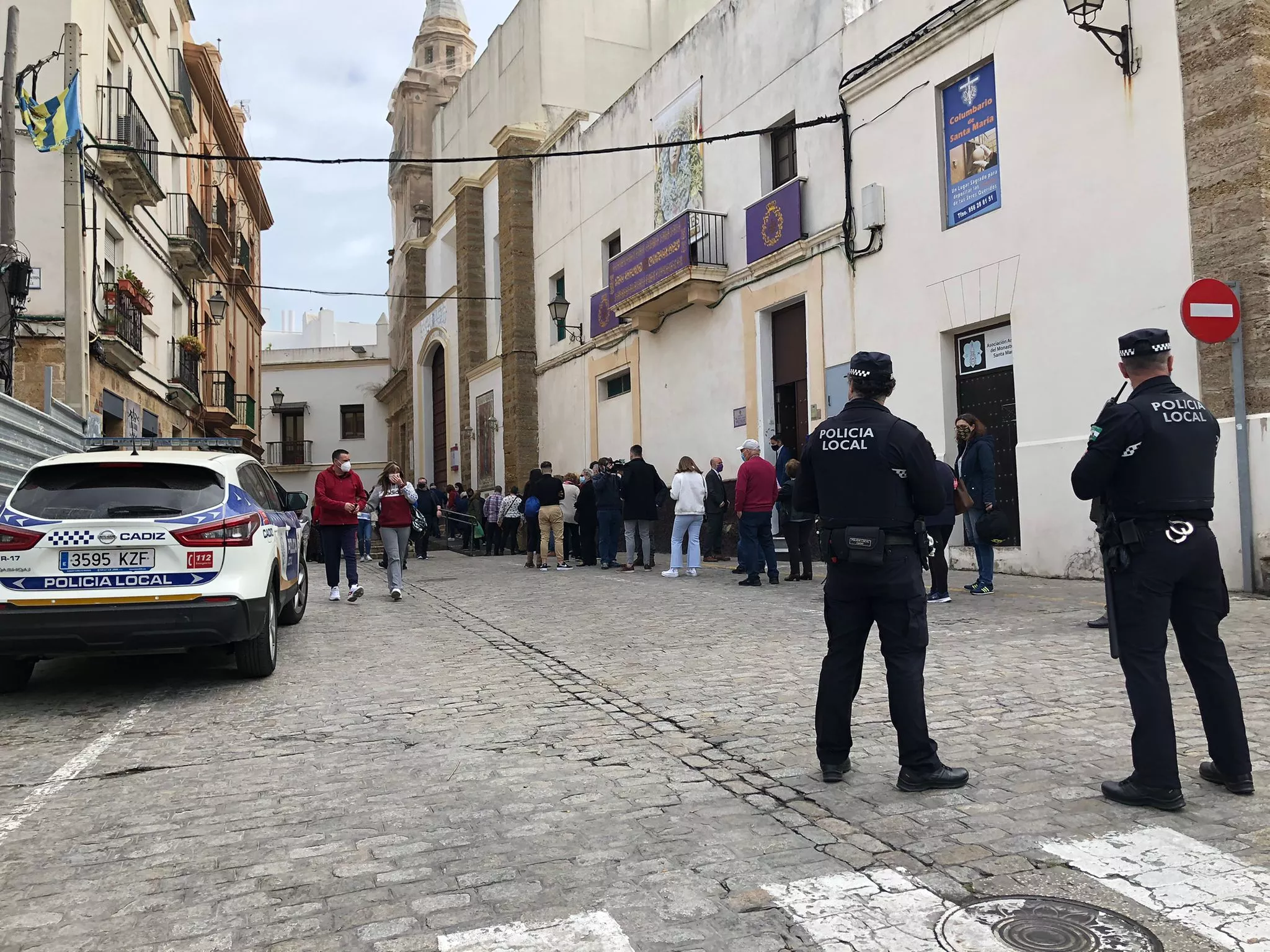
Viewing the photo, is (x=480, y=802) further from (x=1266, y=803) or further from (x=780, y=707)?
(x=1266, y=803)

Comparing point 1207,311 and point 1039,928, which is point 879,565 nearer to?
point 1039,928

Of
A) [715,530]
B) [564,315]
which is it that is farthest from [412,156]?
[715,530]

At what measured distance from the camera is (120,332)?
18.5 meters

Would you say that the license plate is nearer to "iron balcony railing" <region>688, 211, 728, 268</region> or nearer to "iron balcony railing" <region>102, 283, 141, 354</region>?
"iron balcony railing" <region>102, 283, 141, 354</region>

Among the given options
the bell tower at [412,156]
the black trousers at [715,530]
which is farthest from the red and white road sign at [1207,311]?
the bell tower at [412,156]

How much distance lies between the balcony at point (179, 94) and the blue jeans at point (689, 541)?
1729 centimetres

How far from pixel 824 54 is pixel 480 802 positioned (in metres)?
14.6

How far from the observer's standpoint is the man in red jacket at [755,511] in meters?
12.6

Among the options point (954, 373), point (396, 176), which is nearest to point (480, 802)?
point (954, 373)

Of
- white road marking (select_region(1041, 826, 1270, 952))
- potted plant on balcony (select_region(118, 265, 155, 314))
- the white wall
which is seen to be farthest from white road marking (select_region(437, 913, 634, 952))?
potted plant on balcony (select_region(118, 265, 155, 314))

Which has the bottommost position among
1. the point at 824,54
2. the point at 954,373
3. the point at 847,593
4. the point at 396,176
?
the point at 847,593

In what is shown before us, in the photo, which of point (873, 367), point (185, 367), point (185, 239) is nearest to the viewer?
point (873, 367)

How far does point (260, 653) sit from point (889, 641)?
4.63 metres

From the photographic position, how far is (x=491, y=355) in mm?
29766
